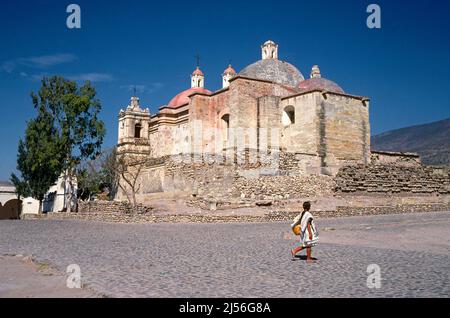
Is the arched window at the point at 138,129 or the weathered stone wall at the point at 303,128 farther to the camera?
the arched window at the point at 138,129

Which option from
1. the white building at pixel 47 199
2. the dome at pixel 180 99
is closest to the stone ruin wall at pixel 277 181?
the dome at pixel 180 99

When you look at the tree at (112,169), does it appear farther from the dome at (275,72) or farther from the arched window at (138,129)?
the dome at (275,72)

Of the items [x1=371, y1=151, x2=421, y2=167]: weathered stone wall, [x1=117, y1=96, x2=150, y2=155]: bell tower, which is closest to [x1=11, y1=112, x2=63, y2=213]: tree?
[x1=117, y1=96, x2=150, y2=155]: bell tower

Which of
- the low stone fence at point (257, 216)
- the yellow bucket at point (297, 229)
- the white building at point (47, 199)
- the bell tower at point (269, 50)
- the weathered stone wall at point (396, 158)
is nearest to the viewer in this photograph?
the yellow bucket at point (297, 229)

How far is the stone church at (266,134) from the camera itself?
73.4 feet

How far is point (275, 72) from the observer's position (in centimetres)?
3116

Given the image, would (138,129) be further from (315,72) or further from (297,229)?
(297,229)

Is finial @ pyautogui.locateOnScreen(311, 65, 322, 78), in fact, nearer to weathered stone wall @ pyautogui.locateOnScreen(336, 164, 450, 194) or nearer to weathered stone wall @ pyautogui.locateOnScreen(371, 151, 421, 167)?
weathered stone wall @ pyautogui.locateOnScreen(371, 151, 421, 167)

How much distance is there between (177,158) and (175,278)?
1986 centimetres

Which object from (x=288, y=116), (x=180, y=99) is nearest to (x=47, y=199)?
(x=180, y=99)

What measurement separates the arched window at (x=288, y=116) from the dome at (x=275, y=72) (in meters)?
3.90

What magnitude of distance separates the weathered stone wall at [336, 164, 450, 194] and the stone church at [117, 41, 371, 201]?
1.40 m

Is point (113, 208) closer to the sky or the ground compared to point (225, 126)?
closer to the ground

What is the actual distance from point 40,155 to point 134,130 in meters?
13.4
